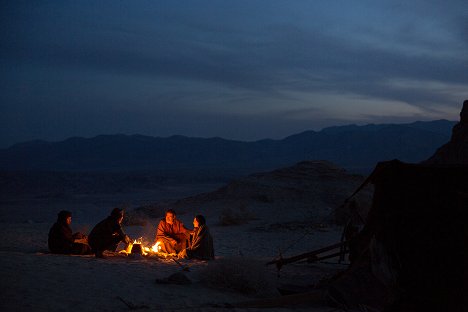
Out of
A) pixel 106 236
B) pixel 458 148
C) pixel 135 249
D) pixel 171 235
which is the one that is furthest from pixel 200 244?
pixel 458 148

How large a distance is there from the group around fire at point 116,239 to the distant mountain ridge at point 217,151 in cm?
10241

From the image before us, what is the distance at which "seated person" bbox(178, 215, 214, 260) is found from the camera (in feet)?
34.8

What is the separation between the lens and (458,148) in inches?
816

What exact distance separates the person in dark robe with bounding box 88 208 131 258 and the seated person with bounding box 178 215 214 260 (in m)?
1.37

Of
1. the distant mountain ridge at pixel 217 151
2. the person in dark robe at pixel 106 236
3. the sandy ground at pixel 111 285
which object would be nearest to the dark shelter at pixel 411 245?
the sandy ground at pixel 111 285

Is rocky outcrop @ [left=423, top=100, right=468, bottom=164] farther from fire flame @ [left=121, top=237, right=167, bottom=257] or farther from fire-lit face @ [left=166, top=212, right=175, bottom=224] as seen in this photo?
fire flame @ [left=121, top=237, right=167, bottom=257]

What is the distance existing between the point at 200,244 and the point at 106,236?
189 cm

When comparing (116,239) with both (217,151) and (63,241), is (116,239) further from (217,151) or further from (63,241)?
(217,151)

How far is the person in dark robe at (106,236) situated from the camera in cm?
1022

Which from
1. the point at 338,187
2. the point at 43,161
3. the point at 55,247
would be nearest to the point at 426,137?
the point at 43,161

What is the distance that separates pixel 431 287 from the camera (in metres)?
6.64

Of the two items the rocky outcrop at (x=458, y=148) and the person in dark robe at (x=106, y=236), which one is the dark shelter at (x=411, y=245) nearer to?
the person in dark robe at (x=106, y=236)

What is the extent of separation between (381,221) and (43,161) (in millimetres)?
120094

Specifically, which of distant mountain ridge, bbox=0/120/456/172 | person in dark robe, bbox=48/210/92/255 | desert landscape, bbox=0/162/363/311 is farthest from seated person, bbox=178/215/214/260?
distant mountain ridge, bbox=0/120/456/172
